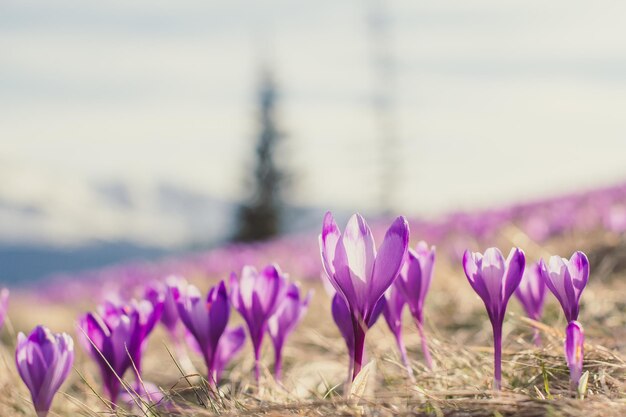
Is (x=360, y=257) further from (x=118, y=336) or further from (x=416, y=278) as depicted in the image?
(x=118, y=336)

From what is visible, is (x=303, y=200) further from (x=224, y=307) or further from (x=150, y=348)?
(x=224, y=307)

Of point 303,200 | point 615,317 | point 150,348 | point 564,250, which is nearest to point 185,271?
point 150,348

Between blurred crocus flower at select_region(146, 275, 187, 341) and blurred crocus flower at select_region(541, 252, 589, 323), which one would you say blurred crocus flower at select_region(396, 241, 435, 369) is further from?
blurred crocus flower at select_region(146, 275, 187, 341)

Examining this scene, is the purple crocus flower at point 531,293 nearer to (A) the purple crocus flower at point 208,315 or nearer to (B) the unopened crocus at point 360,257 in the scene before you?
(B) the unopened crocus at point 360,257

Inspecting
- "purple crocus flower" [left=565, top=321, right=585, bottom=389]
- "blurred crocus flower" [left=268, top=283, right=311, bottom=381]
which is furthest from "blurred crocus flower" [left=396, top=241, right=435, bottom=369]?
"purple crocus flower" [left=565, top=321, right=585, bottom=389]

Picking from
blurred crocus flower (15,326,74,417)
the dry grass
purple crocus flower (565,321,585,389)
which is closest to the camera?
the dry grass

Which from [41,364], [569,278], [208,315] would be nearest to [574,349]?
[569,278]
